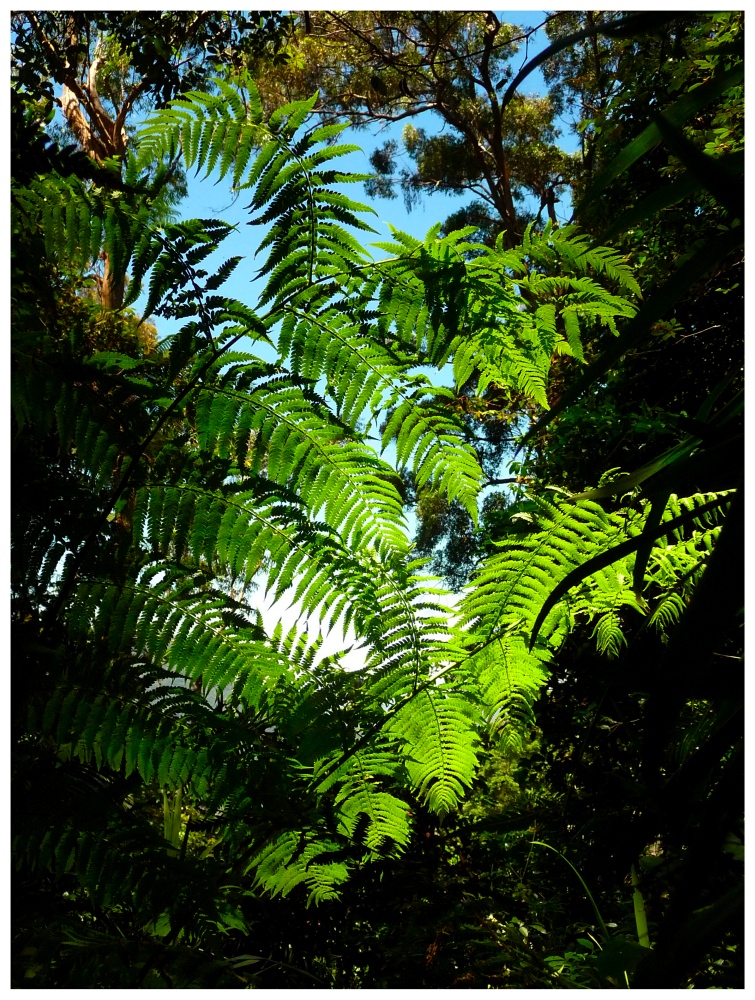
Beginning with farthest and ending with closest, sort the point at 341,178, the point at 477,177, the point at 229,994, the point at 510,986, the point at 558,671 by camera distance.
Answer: the point at 477,177, the point at 558,671, the point at 341,178, the point at 510,986, the point at 229,994

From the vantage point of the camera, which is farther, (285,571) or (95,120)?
(95,120)

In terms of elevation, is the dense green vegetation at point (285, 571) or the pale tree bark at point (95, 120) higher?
the pale tree bark at point (95, 120)

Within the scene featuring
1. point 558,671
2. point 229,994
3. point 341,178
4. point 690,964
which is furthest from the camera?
point 558,671

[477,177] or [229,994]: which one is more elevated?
[477,177]

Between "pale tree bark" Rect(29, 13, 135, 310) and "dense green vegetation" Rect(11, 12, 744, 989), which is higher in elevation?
"pale tree bark" Rect(29, 13, 135, 310)

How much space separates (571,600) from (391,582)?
255mm

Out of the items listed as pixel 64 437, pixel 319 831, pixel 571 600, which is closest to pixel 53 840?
pixel 319 831

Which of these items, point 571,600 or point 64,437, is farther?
point 571,600

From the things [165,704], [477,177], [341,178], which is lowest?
[165,704]

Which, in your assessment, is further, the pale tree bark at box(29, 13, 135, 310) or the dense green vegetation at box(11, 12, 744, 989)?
the pale tree bark at box(29, 13, 135, 310)

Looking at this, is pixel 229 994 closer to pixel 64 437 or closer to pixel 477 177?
pixel 64 437

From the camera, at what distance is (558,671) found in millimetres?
1924

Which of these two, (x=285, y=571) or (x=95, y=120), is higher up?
(x=95, y=120)

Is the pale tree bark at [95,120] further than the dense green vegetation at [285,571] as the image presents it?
Yes
